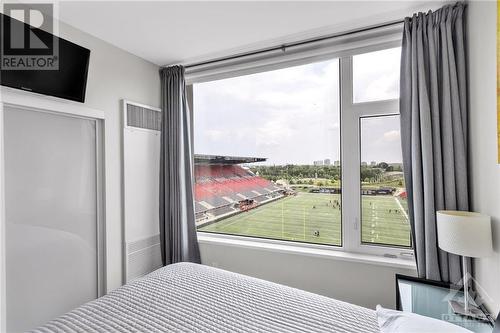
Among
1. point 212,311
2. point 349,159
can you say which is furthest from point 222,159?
point 212,311

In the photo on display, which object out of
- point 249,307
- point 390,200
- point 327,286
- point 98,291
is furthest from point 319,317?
point 98,291

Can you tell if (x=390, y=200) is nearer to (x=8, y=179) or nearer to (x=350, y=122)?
(x=350, y=122)

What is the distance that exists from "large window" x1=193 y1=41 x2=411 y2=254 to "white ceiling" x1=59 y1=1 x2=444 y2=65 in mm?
321

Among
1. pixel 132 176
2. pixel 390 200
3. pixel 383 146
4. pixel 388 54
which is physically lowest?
pixel 390 200

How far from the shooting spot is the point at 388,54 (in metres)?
2.18

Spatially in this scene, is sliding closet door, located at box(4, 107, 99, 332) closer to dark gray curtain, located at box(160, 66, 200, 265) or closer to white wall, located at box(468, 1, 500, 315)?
dark gray curtain, located at box(160, 66, 200, 265)

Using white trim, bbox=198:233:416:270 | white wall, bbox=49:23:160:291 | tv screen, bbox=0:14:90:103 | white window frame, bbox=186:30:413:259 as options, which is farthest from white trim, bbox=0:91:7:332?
white window frame, bbox=186:30:413:259

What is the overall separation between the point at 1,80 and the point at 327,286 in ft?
9.33

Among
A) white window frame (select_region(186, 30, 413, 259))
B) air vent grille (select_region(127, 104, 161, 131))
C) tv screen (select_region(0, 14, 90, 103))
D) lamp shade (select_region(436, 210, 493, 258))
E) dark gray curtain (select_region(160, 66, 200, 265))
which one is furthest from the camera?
dark gray curtain (select_region(160, 66, 200, 265))

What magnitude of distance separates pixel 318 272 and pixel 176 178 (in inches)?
67.1

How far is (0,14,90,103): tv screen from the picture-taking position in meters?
1.65

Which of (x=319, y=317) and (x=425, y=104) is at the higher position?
(x=425, y=104)

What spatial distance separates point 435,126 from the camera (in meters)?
1.79

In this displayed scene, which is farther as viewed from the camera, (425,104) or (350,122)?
(350,122)
